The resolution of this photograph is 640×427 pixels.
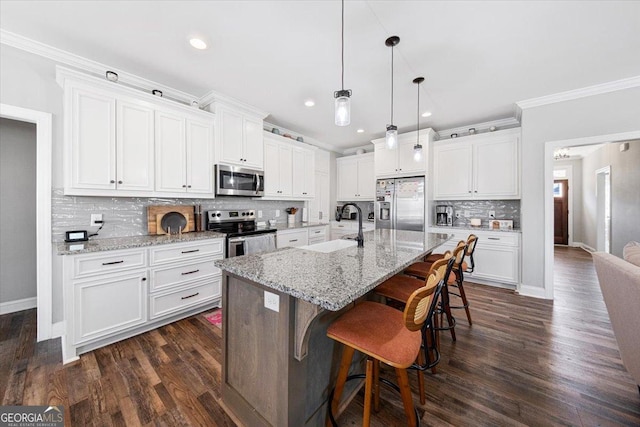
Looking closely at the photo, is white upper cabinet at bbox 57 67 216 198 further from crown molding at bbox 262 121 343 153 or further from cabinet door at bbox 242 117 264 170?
crown molding at bbox 262 121 343 153

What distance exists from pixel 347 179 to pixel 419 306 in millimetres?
4801

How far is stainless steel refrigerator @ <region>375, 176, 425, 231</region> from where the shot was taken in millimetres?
4305

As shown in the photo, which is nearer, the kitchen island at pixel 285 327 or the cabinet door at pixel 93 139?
the kitchen island at pixel 285 327

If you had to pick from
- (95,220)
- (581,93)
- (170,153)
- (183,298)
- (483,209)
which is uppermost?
(581,93)

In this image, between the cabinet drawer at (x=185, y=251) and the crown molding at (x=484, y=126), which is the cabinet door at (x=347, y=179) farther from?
the cabinet drawer at (x=185, y=251)

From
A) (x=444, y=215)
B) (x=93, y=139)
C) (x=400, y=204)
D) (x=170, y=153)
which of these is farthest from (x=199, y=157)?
(x=444, y=215)

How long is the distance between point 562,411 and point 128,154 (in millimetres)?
4042

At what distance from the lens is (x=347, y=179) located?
18.7 ft

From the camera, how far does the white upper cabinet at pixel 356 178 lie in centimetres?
533

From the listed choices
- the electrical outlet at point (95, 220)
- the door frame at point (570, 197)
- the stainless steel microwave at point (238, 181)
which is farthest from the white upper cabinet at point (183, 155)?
the door frame at point (570, 197)

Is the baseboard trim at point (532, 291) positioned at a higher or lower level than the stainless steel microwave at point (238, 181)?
lower

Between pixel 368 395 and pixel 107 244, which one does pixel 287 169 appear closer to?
pixel 107 244

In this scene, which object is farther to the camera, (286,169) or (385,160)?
(385,160)

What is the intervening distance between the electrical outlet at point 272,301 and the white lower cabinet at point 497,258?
3774 mm
